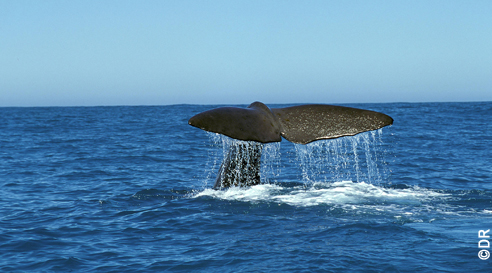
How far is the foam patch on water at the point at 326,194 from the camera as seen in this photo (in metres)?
9.33

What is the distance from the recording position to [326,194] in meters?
9.93

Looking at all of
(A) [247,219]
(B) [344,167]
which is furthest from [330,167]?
(A) [247,219]

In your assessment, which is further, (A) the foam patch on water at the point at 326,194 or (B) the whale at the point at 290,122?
(A) the foam patch on water at the point at 326,194

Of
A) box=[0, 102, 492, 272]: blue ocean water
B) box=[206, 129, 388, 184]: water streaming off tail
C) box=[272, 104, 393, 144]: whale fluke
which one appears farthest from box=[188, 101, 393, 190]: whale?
box=[206, 129, 388, 184]: water streaming off tail

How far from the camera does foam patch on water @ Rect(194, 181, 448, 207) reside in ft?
30.6

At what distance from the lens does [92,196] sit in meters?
11.0

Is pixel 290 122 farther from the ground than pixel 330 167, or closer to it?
farther from the ground

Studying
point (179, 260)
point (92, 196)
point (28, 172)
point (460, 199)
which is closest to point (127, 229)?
point (179, 260)

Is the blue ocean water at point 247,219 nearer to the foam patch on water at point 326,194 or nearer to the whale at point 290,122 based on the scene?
the foam patch on water at point 326,194

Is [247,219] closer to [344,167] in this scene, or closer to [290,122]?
[290,122]

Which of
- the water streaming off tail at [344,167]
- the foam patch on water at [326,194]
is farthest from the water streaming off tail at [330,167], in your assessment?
the foam patch on water at [326,194]

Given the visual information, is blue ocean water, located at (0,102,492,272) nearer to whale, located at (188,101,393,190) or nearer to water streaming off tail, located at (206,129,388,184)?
water streaming off tail, located at (206,129,388,184)

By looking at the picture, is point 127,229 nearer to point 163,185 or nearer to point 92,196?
point 92,196

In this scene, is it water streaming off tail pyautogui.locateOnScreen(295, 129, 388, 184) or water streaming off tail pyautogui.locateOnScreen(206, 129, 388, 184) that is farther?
water streaming off tail pyautogui.locateOnScreen(295, 129, 388, 184)
